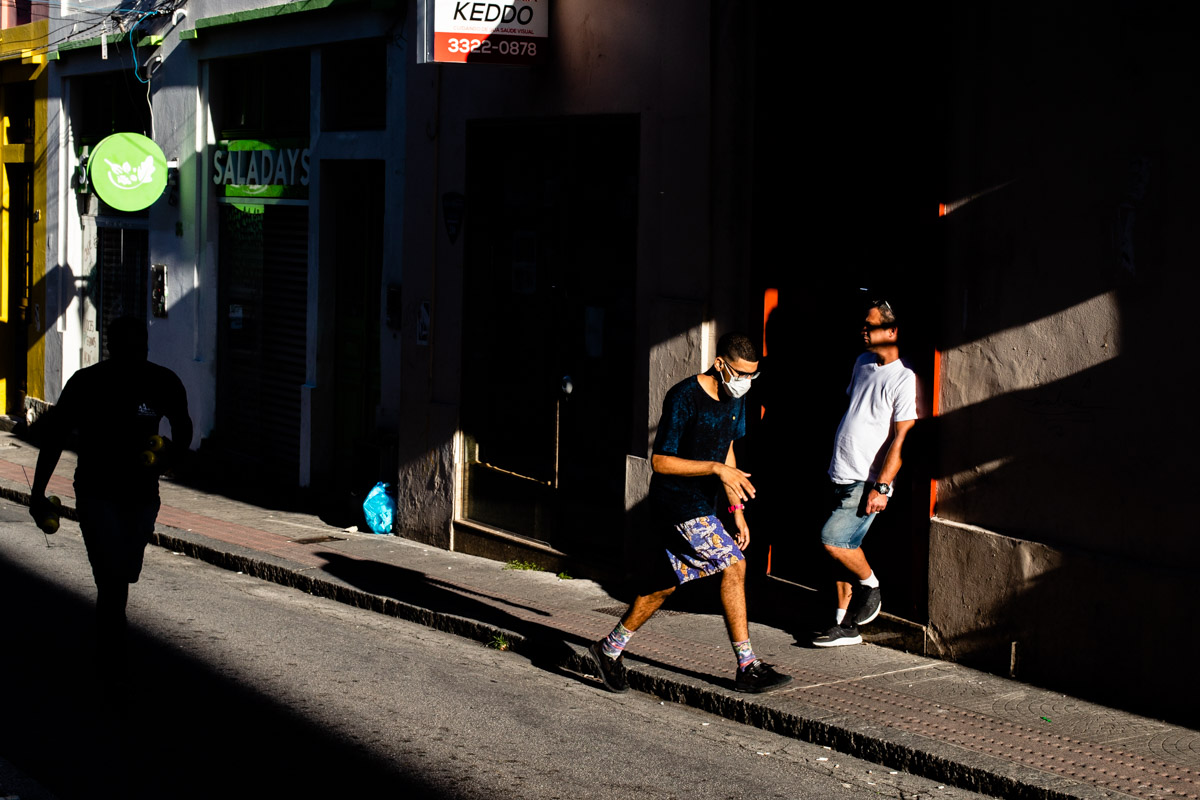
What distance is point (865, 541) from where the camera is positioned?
8406mm

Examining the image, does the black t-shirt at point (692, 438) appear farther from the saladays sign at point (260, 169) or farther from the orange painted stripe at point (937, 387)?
the saladays sign at point (260, 169)

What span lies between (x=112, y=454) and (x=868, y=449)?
4000mm

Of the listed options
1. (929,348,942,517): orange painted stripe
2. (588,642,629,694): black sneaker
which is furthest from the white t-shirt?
(588,642,629,694): black sneaker

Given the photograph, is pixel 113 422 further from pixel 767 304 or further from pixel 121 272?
pixel 121 272

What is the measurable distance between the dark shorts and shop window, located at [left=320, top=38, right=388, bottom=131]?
623cm

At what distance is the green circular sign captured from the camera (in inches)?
595

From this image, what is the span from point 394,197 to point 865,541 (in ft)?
19.0

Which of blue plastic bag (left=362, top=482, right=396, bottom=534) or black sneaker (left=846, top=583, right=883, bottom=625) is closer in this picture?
black sneaker (left=846, top=583, right=883, bottom=625)

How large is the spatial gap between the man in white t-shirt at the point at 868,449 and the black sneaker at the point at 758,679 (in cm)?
102

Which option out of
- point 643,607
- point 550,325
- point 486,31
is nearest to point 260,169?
point 486,31

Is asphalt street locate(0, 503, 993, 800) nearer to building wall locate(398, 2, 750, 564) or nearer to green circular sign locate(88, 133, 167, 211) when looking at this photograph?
building wall locate(398, 2, 750, 564)

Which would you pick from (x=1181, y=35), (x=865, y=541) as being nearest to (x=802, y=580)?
(x=865, y=541)

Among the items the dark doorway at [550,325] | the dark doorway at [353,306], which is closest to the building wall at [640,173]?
the dark doorway at [550,325]

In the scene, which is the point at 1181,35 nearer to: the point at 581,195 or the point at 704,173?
the point at 704,173
